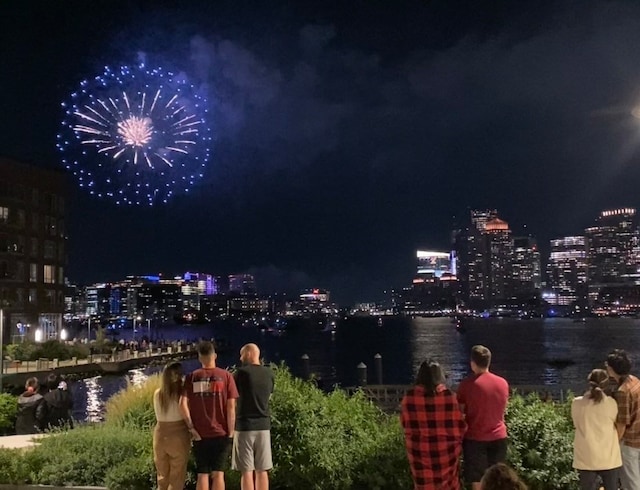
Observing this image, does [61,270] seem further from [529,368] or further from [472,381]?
[472,381]

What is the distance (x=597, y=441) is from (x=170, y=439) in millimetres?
4950

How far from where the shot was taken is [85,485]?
9984 millimetres

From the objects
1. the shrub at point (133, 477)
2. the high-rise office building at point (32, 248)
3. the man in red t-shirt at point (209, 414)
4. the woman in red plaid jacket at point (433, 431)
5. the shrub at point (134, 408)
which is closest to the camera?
the woman in red plaid jacket at point (433, 431)

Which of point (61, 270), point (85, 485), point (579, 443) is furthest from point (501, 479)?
point (61, 270)

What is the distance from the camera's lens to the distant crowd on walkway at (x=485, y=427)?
715cm

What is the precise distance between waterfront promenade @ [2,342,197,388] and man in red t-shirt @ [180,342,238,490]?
4017cm

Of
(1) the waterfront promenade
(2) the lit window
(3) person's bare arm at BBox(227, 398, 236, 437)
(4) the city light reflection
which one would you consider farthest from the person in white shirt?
(2) the lit window

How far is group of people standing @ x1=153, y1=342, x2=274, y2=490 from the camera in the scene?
845 cm

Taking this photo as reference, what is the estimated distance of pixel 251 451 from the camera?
8633mm

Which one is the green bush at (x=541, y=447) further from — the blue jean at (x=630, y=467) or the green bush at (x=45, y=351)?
the green bush at (x=45, y=351)

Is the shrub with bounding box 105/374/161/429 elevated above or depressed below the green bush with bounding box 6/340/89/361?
below

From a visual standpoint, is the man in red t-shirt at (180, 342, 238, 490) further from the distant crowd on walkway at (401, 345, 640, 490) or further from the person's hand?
the distant crowd on walkway at (401, 345, 640, 490)

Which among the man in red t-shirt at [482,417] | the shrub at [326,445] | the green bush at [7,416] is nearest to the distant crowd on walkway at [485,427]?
the man in red t-shirt at [482,417]

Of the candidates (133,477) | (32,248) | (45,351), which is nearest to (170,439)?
(133,477)
